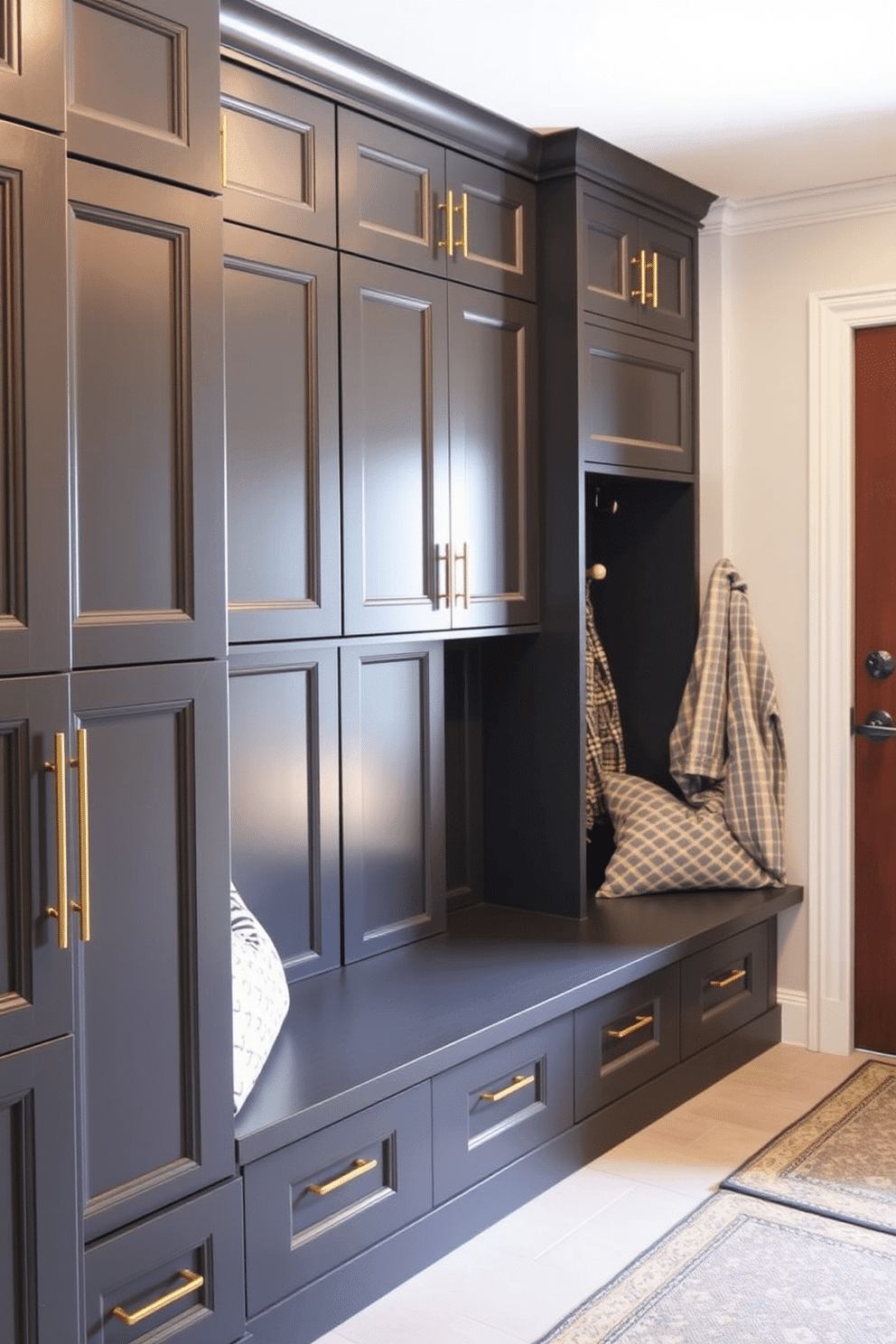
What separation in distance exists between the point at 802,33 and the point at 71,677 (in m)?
1.96

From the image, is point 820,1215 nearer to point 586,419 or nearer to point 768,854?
point 768,854

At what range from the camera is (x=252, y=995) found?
237 centimetres

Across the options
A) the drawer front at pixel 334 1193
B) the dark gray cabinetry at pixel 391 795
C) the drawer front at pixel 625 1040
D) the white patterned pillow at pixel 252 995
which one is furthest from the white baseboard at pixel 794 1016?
the white patterned pillow at pixel 252 995

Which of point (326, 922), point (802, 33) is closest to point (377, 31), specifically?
point (802, 33)

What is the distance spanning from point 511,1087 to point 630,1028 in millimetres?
482

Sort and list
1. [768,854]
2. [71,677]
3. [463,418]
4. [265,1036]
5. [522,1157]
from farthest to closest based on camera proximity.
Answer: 1. [768,854]
2. [463,418]
3. [522,1157]
4. [265,1036]
5. [71,677]

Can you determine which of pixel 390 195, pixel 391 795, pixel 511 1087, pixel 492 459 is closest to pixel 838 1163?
pixel 511 1087

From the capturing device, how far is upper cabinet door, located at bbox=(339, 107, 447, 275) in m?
2.81

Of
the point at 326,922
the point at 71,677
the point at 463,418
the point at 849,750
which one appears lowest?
the point at 326,922

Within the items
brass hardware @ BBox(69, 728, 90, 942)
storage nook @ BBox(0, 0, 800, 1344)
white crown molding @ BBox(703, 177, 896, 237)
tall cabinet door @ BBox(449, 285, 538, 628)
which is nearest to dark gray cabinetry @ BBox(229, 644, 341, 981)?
storage nook @ BBox(0, 0, 800, 1344)

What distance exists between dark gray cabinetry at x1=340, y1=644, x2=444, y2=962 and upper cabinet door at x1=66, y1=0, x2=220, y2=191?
1232 mm

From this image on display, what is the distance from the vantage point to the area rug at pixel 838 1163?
2.83 meters

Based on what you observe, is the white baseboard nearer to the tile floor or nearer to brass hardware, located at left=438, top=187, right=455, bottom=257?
the tile floor

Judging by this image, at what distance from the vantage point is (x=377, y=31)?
2646 mm
